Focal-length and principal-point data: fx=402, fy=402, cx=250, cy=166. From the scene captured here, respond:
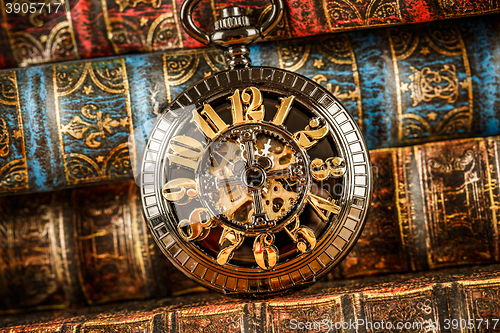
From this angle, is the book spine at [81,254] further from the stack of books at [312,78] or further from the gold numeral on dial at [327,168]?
the gold numeral on dial at [327,168]

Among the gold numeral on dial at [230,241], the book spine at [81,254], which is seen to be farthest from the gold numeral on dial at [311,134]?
the book spine at [81,254]

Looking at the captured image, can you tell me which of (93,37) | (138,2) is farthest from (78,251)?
(138,2)

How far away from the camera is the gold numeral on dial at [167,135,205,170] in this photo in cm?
86

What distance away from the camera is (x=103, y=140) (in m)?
1.01

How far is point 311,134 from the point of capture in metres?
0.85

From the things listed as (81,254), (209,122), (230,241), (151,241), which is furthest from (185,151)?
(81,254)

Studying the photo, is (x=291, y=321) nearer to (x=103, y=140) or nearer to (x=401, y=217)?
(x=401, y=217)

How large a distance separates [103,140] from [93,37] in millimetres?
278

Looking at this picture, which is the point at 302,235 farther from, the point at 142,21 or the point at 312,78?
the point at 142,21

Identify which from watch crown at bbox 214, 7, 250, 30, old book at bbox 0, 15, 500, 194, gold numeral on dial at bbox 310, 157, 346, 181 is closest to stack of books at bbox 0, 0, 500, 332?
old book at bbox 0, 15, 500, 194

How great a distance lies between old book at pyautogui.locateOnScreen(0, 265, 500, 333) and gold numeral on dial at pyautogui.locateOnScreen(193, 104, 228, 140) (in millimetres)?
367

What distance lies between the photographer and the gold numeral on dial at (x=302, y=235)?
833 mm

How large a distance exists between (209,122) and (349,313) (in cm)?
49

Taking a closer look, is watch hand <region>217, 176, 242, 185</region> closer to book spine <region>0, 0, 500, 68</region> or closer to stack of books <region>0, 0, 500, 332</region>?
stack of books <region>0, 0, 500, 332</region>
